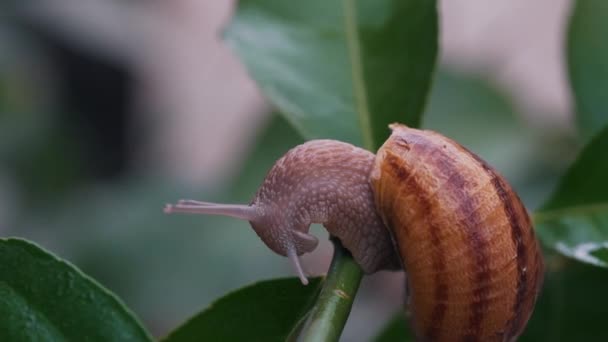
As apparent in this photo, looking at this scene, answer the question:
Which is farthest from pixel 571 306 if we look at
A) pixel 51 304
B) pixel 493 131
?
pixel 493 131

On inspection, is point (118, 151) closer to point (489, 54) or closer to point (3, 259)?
point (489, 54)

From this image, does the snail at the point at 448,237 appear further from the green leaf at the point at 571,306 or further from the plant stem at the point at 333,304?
the green leaf at the point at 571,306

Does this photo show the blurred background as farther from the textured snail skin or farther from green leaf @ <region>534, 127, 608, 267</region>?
green leaf @ <region>534, 127, 608, 267</region>

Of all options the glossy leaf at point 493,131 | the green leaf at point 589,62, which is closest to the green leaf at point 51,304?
the green leaf at point 589,62

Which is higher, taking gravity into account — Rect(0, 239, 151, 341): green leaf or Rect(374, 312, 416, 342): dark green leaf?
Rect(0, 239, 151, 341): green leaf

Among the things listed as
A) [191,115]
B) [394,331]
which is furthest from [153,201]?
[191,115]

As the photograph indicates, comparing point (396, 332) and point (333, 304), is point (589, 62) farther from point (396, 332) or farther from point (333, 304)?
point (333, 304)

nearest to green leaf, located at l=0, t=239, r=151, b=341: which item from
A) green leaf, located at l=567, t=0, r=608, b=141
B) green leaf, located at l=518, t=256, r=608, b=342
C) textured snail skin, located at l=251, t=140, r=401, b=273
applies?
textured snail skin, located at l=251, t=140, r=401, b=273
